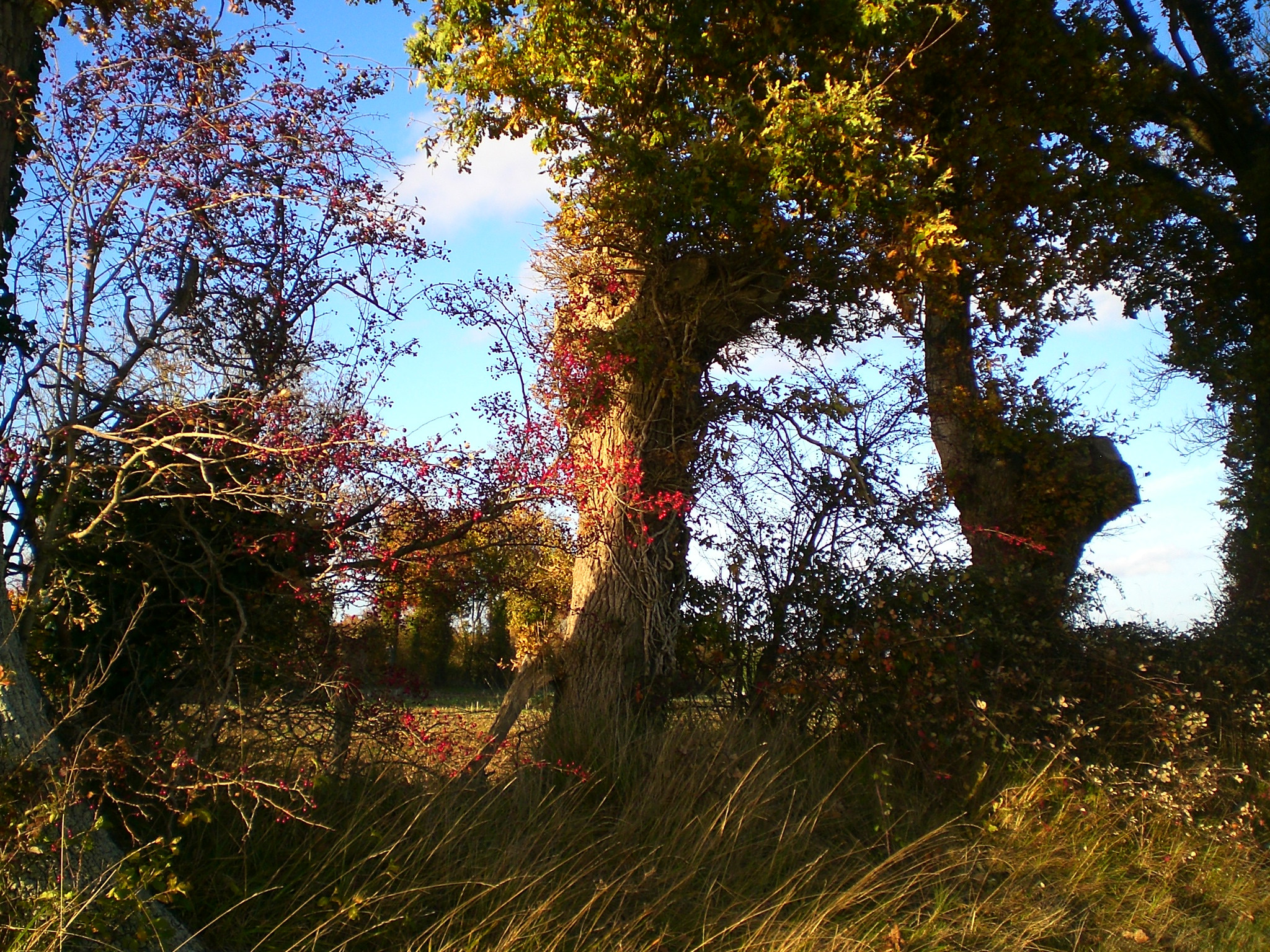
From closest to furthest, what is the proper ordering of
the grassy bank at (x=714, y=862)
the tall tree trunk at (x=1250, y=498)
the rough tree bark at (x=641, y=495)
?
the grassy bank at (x=714, y=862)
the rough tree bark at (x=641, y=495)
the tall tree trunk at (x=1250, y=498)

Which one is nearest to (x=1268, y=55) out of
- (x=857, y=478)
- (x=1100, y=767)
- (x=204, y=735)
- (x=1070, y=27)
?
(x=1070, y=27)

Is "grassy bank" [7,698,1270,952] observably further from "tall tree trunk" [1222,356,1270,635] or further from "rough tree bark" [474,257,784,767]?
"tall tree trunk" [1222,356,1270,635]

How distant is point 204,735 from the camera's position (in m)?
4.86

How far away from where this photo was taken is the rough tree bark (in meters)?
7.50

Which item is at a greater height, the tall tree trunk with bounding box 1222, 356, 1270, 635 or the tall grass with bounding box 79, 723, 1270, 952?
the tall tree trunk with bounding box 1222, 356, 1270, 635

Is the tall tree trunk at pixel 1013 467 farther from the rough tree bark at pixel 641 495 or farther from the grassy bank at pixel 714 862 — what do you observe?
the grassy bank at pixel 714 862

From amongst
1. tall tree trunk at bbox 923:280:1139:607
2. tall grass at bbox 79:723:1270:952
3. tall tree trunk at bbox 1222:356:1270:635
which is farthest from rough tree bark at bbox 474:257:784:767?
tall tree trunk at bbox 1222:356:1270:635

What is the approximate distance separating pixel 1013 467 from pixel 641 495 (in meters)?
4.52

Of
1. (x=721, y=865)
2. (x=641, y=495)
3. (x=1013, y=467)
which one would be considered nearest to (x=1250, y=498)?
(x=1013, y=467)

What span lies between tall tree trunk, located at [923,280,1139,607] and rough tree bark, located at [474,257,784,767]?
91.1 inches

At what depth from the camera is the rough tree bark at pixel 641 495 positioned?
7.50 m

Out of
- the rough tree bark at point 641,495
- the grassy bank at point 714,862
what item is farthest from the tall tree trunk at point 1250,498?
the rough tree bark at point 641,495

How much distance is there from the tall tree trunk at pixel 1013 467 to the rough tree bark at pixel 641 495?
2315mm

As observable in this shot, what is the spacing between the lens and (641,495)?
7.88 metres
